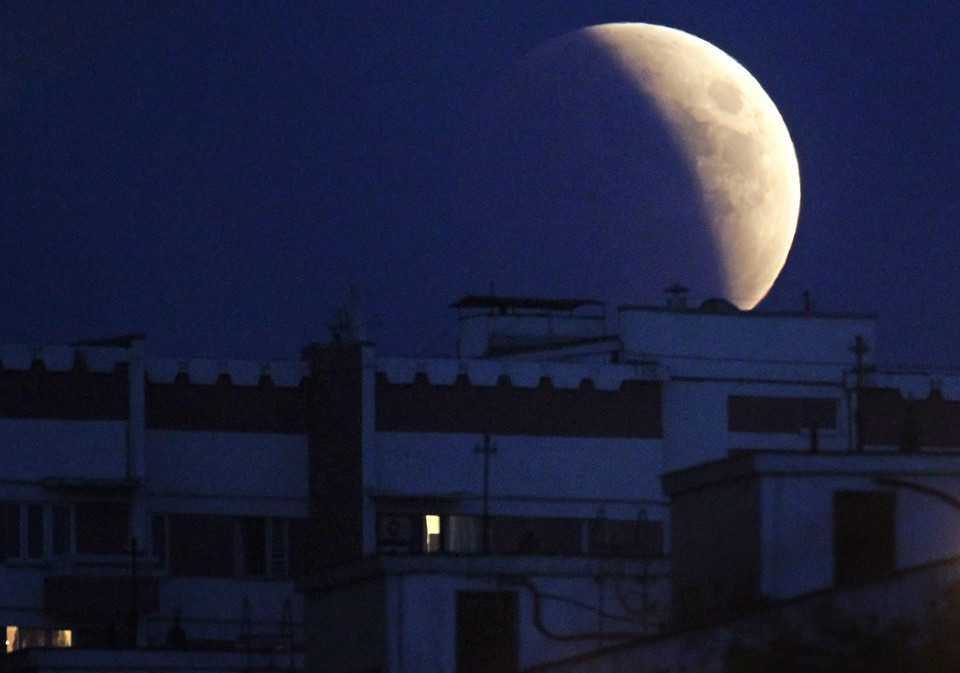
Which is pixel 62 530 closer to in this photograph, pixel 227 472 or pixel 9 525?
pixel 9 525

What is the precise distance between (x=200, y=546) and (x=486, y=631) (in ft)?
92.9

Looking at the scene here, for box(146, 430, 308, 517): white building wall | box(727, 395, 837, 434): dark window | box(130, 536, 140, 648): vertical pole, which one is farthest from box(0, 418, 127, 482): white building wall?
box(727, 395, 837, 434): dark window

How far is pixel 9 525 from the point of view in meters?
75.9

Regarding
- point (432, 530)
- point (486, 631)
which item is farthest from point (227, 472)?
point (486, 631)

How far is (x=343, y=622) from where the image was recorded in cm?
5250

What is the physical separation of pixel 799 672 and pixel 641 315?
144ft

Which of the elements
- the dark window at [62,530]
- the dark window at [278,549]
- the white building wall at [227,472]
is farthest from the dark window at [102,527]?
the dark window at [278,549]

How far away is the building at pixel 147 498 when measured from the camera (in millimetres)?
75125

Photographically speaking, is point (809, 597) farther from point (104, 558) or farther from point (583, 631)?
point (104, 558)

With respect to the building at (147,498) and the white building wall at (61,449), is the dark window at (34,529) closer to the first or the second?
the building at (147,498)

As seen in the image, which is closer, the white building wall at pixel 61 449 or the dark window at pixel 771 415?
the white building wall at pixel 61 449

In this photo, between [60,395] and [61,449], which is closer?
[61,449]

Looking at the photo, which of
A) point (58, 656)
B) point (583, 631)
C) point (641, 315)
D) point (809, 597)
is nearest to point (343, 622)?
point (583, 631)

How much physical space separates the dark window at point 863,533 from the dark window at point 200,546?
3491cm
